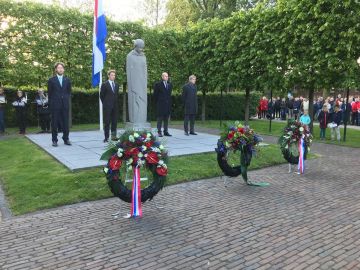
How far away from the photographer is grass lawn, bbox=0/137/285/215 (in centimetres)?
614

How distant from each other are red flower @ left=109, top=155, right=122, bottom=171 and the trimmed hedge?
1219 cm

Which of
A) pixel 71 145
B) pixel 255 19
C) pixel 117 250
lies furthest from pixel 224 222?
pixel 255 19

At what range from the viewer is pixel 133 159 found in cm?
538

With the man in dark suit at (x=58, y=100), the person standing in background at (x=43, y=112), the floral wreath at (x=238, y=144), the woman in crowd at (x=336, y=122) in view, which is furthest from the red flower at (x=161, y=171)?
the woman in crowd at (x=336, y=122)

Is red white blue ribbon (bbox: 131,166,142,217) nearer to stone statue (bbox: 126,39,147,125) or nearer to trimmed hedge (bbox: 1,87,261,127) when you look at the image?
stone statue (bbox: 126,39,147,125)

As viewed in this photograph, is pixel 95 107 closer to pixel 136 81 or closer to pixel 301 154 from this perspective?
pixel 136 81

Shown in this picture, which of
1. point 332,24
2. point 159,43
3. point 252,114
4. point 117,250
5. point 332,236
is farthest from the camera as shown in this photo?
point 252,114

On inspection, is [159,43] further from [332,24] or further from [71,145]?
[71,145]

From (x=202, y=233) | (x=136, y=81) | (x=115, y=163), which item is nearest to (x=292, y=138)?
(x=136, y=81)

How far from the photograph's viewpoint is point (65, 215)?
547 cm

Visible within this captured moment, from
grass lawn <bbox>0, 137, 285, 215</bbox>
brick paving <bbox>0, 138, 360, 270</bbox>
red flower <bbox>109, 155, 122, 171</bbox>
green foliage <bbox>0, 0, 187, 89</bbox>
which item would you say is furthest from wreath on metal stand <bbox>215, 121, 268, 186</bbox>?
green foliage <bbox>0, 0, 187, 89</bbox>

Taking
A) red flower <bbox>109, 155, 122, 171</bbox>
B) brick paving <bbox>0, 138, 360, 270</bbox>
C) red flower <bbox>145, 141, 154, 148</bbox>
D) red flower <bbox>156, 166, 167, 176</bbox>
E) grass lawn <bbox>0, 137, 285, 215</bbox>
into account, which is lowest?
brick paving <bbox>0, 138, 360, 270</bbox>

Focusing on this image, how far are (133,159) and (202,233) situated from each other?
1.47 meters

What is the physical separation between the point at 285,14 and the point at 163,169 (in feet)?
36.6
